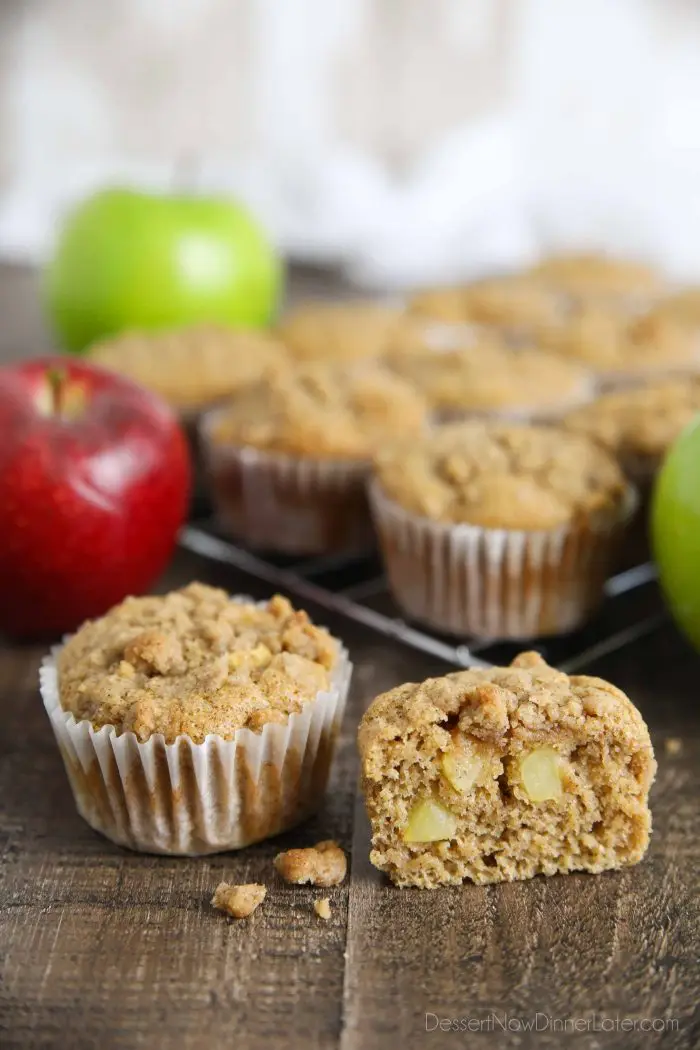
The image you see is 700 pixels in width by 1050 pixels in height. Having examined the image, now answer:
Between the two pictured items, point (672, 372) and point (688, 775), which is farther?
point (672, 372)

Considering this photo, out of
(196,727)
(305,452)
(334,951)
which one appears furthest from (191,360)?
(334,951)

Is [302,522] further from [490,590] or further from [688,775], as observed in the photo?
[688,775]

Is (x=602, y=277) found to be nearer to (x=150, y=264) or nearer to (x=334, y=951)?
(x=150, y=264)

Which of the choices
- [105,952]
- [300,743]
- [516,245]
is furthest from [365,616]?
[516,245]

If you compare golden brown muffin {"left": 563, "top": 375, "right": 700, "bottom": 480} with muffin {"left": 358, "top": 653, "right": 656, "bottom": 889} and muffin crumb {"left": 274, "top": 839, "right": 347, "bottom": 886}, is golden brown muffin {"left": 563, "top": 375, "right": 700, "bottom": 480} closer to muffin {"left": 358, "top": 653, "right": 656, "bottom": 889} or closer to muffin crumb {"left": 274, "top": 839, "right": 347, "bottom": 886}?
muffin {"left": 358, "top": 653, "right": 656, "bottom": 889}

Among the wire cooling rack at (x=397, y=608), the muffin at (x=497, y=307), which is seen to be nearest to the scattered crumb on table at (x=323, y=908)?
the wire cooling rack at (x=397, y=608)
